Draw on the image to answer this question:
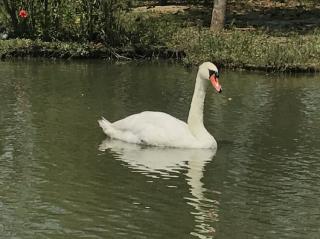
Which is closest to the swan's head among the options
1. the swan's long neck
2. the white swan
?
the white swan

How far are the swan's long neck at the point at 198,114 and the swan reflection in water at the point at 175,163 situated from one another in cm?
40

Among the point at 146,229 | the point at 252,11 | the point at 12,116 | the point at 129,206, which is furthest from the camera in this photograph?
the point at 252,11

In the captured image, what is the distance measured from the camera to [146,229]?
8094 millimetres

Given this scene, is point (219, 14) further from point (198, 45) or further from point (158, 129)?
point (158, 129)

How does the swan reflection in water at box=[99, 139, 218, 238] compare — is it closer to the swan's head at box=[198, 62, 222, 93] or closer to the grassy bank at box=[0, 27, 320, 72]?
the swan's head at box=[198, 62, 222, 93]

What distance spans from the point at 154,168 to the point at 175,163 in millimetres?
433

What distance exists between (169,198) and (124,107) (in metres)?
6.15

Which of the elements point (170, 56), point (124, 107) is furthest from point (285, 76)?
point (124, 107)

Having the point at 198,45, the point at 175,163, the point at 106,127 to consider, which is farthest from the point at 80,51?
the point at 175,163

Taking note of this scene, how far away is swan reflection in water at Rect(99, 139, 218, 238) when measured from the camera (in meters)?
9.00

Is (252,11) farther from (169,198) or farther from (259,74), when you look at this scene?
(169,198)

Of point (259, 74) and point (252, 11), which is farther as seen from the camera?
point (252, 11)

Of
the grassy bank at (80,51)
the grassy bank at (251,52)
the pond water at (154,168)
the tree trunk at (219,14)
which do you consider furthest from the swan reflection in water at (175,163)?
the tree trunk at (219,14)

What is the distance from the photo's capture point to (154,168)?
422 inches
